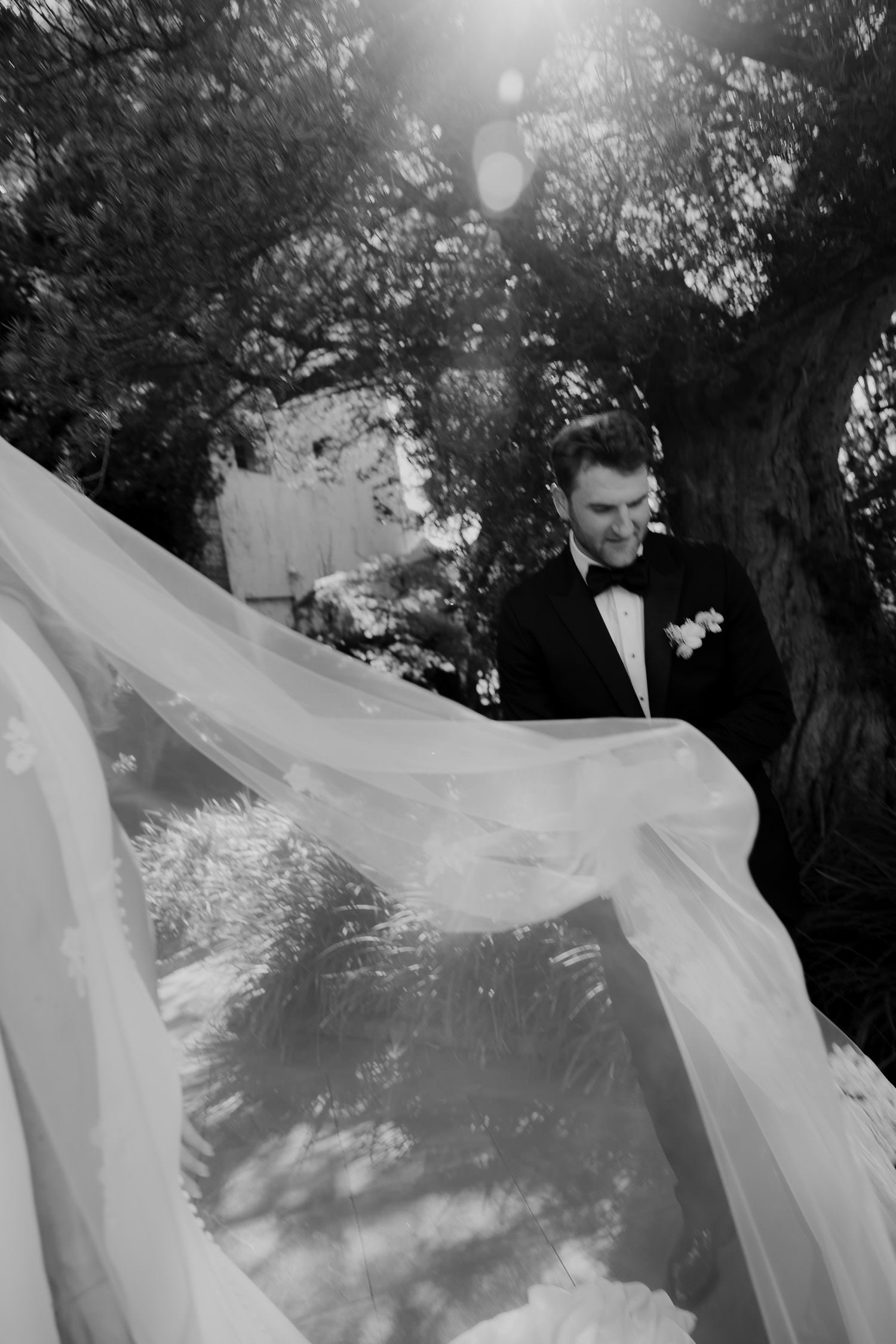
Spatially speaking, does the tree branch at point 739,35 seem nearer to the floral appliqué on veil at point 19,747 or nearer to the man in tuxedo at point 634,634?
the man in tuxedo at point 634,634

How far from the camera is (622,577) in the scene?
2.85 m

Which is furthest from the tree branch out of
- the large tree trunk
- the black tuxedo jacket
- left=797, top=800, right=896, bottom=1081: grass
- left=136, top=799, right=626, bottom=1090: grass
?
left=797, top=800, right=896, bottom=1081: grass

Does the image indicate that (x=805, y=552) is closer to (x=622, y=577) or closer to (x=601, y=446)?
(x=622, y=577)

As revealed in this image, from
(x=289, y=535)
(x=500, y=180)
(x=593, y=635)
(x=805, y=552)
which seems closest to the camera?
(x=593, y=635)

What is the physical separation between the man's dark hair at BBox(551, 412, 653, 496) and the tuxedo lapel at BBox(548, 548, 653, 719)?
285 mm

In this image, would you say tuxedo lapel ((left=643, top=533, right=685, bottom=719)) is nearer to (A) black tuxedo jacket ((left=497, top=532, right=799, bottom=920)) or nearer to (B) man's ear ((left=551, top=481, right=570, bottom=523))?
(A) black tuxedo jacket ((left=497, top=532, right=799, bottom=920))

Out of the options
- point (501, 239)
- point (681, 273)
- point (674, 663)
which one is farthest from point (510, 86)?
point (674, 663)

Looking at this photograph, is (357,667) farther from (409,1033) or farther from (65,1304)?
(65,1304)

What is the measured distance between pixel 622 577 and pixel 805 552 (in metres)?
1.78

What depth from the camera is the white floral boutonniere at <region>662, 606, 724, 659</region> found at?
2.74 m

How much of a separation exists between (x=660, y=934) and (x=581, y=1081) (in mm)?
265

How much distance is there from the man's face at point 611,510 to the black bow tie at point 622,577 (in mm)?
34

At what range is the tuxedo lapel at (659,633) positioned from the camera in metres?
2.76

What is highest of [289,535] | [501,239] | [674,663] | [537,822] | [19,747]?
[289,535]
